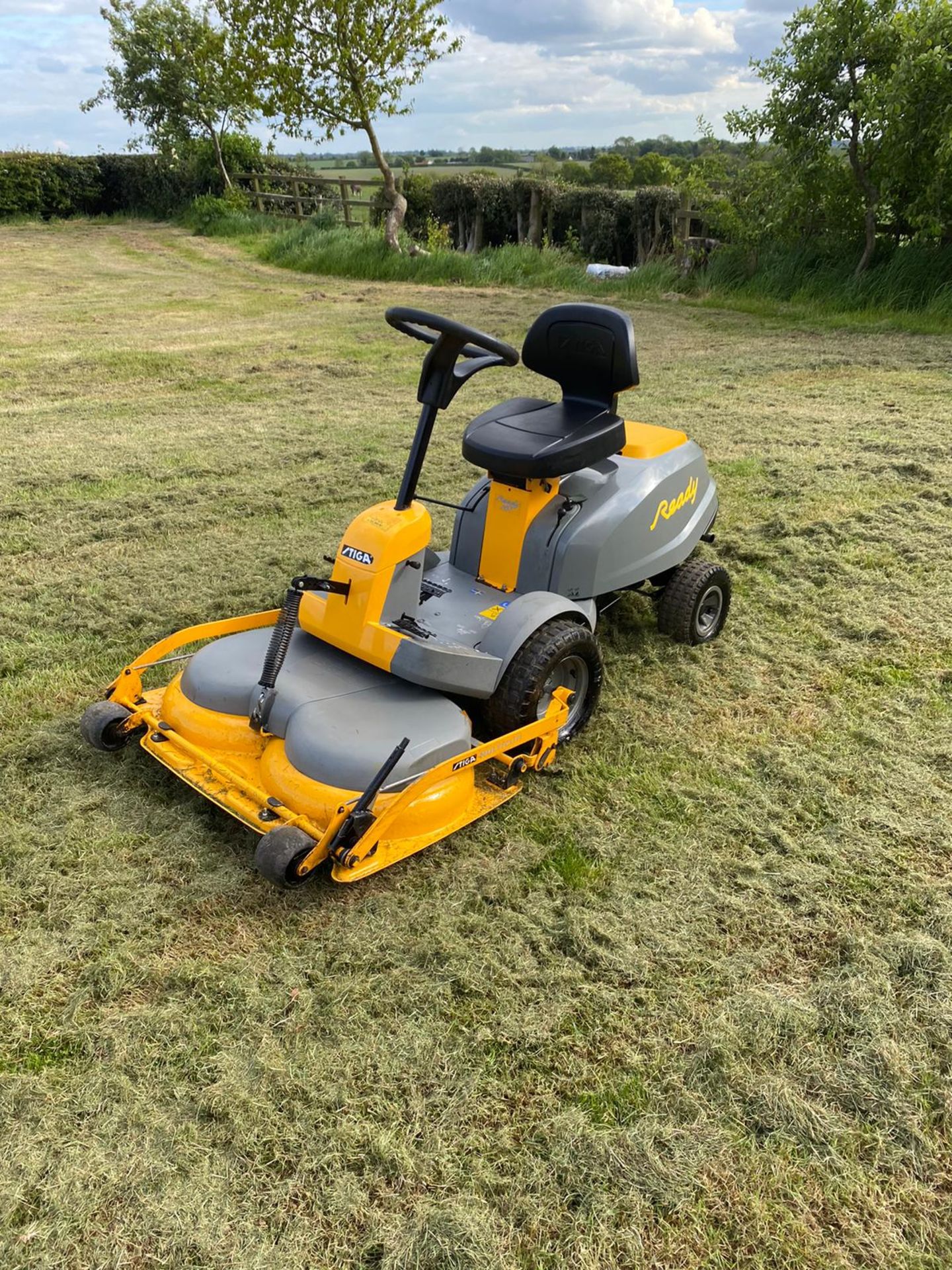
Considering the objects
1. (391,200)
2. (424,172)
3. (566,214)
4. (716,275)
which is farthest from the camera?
(424,172)

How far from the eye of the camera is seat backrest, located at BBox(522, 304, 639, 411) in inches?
126

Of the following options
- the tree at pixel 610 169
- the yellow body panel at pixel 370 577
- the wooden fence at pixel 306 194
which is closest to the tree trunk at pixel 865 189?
the wooden fence at pixel 306 194

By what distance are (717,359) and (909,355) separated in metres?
1.73

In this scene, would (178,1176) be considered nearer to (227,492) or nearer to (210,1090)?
(210,1090)

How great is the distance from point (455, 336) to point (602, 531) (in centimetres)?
89

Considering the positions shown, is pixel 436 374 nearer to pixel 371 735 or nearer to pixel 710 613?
pixel 371 735

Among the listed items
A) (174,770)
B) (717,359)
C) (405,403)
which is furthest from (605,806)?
(717,359)

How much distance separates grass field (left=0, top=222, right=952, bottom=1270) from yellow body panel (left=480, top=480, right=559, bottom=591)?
63cm

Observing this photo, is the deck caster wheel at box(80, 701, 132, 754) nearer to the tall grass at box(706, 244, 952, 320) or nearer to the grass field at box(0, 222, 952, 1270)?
the grass field at box(0, 222, 952, 1270)

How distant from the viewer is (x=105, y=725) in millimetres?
2840

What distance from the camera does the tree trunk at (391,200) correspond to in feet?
44.4

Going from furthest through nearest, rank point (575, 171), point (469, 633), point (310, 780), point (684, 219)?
point (575, 171), point (684, 219), point (469, 633), point (310, 780)

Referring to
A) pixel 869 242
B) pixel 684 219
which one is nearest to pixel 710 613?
pixel 869 242

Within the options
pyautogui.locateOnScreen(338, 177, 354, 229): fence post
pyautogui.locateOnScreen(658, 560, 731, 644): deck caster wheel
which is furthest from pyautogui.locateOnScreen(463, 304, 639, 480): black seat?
pyautogui.locateOnScreen(338, 177, 354, 229): fence post
